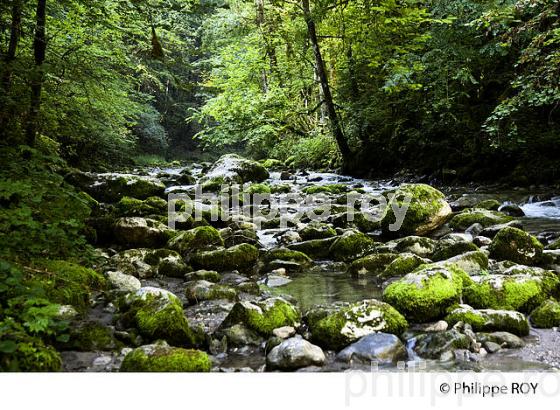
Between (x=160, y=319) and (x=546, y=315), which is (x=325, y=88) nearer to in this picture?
(x=546, y=315)

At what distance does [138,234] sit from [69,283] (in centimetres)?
278

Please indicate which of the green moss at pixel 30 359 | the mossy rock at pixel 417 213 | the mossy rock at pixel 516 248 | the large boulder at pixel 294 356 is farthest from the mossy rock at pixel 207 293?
the mossy rock at pixel 417 213

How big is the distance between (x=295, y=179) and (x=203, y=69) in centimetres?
1873

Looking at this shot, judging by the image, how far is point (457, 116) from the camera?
1055cm

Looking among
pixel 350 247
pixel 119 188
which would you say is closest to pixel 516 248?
pixel 350 247

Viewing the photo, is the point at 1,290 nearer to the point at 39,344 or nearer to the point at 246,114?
the point at 39,344

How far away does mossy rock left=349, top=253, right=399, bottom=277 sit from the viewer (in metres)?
4.89

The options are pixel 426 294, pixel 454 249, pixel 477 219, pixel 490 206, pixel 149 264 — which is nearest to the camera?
pixel 426 294

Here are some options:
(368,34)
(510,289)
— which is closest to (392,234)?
(510,289)

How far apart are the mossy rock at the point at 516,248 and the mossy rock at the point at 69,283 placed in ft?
14.4

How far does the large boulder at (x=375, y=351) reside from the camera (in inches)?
103

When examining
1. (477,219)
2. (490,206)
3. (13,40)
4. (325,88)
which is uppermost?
(325,88)

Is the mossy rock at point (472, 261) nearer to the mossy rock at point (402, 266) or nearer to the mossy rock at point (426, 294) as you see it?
the mossy rock at point (402, 266)

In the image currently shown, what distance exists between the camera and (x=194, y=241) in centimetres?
591
